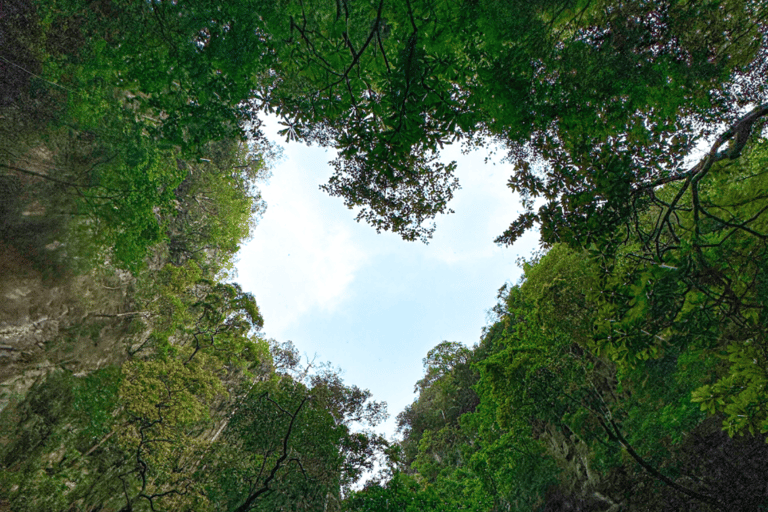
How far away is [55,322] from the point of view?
406 inches

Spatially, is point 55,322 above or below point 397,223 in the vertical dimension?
above

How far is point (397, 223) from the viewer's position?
23.0 feet

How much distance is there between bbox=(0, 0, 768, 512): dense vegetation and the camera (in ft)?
11.1

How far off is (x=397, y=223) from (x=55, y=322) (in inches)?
462

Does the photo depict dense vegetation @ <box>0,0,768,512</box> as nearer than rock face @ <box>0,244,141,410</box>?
Yes

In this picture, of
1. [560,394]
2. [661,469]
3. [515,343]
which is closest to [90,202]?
[515,343]

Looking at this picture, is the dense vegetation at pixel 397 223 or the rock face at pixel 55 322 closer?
the dense vegetation at pixel 397 223

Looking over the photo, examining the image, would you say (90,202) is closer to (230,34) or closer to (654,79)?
(230,34)

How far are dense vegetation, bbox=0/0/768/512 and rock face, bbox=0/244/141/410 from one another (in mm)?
124

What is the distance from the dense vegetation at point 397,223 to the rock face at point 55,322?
124 millimetres

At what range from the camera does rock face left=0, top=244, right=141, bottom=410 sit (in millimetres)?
9219

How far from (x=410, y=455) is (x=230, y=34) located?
2777cm

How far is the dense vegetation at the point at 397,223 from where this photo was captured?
11.1ft

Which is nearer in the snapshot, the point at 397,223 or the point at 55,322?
the point at 397,223
